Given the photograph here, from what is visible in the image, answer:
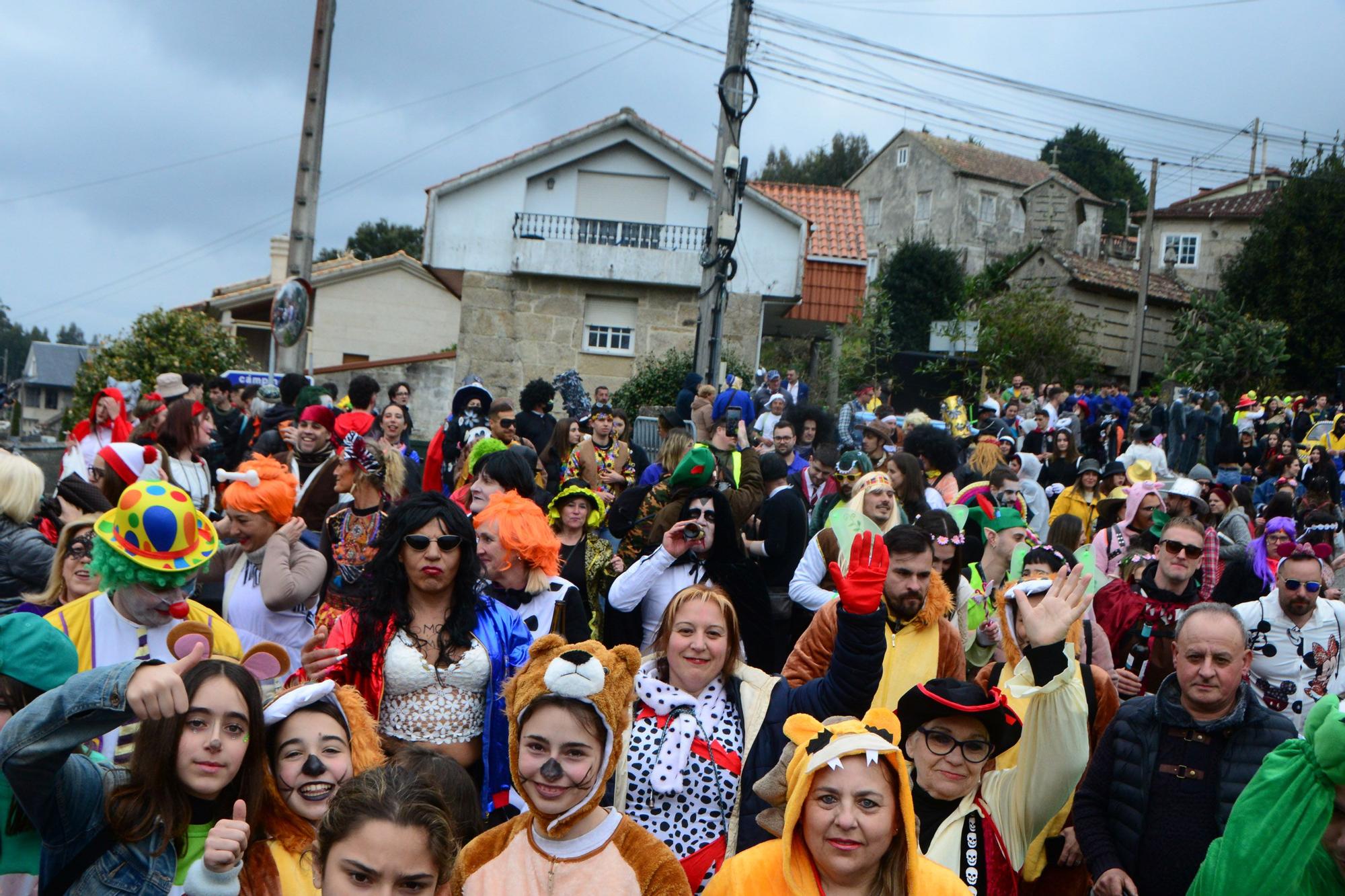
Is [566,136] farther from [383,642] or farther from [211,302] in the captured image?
[383,642]

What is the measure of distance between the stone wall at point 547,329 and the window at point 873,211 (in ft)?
99.1

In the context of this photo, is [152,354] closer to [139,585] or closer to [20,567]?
[20,567]

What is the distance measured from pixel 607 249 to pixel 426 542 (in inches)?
830

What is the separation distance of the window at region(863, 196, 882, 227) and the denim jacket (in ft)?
173

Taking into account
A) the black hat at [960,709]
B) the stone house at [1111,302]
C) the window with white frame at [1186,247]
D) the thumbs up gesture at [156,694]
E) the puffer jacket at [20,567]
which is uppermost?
the window with white frame at [1186,247]

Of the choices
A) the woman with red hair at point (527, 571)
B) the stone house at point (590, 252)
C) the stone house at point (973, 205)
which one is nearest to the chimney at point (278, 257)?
the stone house at point (590, 252)

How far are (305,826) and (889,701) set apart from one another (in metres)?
2.44

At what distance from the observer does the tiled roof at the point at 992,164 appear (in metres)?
49.2

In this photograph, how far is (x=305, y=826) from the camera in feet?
10.5

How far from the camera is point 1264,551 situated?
7.86 meters

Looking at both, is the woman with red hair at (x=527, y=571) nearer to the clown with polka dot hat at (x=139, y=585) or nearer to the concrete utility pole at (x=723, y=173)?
the clown with polka dot hat at (x=139, y=585)

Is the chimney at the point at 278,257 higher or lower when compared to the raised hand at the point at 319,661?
higher

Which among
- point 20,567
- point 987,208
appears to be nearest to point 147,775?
point 20,567

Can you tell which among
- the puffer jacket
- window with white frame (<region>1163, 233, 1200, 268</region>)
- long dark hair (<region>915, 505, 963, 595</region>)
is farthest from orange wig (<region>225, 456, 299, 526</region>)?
window with white frame (<region>1163, 233, 1200, 268</region>)
